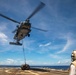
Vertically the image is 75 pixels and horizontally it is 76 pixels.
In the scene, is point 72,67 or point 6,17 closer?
point 72,67

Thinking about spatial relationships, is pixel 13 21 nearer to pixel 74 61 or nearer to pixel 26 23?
pixel 26 23

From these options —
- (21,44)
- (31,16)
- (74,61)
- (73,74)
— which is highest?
(31,16)

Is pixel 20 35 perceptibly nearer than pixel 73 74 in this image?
No

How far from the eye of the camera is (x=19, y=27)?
175 ft

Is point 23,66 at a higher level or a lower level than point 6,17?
lower

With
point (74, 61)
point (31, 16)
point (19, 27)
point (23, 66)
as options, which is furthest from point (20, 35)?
point (74, 61)

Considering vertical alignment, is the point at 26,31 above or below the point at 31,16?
below

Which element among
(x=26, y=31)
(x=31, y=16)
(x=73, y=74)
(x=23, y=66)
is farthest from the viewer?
(x=23, y=66)

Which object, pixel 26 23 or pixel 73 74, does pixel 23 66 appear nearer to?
pixel 26 23

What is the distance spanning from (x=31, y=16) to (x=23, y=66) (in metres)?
17.9

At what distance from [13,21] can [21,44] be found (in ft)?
29.5

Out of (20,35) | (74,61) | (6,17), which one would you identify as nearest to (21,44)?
(20,35)

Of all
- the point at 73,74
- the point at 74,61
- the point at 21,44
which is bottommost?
the point at 73,74

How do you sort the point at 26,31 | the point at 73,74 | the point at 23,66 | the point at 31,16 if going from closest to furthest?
the point at 73,74 → the point at 26,31 → the point at 31,16 → the point at 23,66
